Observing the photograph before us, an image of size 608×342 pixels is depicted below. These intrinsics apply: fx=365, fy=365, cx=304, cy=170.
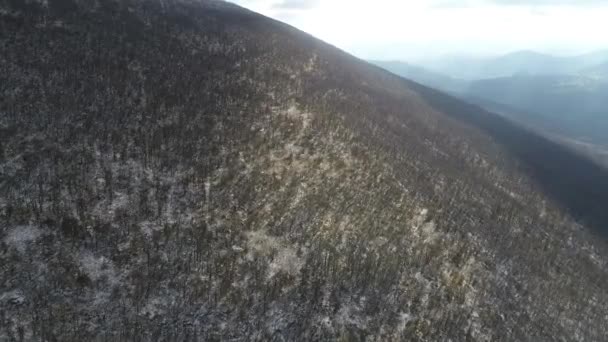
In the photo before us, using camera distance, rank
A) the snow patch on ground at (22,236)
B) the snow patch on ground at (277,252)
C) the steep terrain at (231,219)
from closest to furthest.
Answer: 1. the snow patch on ground at (22,236)
2. the steep terrain at (231,219)
3. the snow patch on ground at (277,252)

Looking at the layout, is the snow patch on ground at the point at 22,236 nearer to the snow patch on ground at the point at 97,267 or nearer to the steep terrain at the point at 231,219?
the steep terrain at the point at 231,219

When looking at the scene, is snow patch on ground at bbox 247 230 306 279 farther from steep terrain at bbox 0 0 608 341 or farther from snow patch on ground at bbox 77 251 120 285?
snow patch on ground at bbox 77 251 120 285

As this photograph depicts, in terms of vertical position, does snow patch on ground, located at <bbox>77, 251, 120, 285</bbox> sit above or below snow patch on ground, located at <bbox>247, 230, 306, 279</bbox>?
below

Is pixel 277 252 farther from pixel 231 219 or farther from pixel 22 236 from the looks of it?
pixel 22 236

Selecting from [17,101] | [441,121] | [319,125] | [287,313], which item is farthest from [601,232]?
[17,101]

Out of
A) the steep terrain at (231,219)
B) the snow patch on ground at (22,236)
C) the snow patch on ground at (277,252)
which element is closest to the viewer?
the snow patch on ground at (22,236)

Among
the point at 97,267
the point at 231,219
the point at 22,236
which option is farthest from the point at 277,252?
the point at 22,236

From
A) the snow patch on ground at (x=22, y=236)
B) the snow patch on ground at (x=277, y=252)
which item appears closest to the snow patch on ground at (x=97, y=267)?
the snow patch on ground at (x=22, y=236)

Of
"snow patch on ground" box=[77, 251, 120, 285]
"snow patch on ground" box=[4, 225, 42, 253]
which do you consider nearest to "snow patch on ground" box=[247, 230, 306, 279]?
"snow patch on ground" box=[77, 251, 120, 285]
